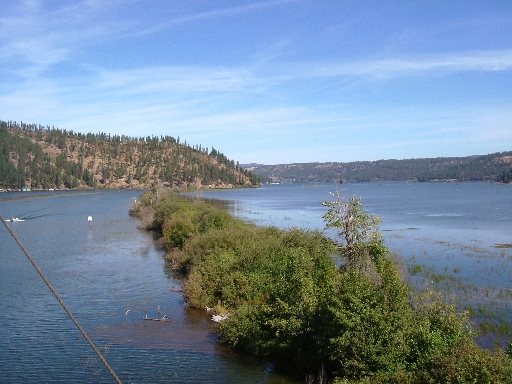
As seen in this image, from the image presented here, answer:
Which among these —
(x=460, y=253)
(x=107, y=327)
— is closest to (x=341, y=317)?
(x=107, y=327)

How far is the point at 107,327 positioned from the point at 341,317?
47.7 ft

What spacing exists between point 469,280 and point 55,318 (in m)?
28.7

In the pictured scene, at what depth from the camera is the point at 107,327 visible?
27.0 metres

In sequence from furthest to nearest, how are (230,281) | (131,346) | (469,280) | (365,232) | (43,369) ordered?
1. (469,280)
2. (230,281)
3. (365,232)
4. (131,346)
5. (43,369)

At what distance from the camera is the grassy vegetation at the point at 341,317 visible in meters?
17.3

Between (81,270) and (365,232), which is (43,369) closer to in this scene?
(365,232)

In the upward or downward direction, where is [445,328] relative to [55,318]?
upward

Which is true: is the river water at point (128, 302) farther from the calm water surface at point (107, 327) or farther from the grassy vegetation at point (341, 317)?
the grassy vegetation at point (341, 317)

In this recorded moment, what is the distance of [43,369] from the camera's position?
21547 millimetres

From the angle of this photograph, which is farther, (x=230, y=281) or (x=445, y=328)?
(x=230, y=281)

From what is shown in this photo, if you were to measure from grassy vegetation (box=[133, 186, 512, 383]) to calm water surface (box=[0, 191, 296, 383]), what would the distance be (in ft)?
4.93

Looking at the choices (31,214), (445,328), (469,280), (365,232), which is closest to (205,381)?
(445,328)

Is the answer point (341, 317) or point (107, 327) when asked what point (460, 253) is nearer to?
point (341, 317)

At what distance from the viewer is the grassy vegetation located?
17.3 metres
